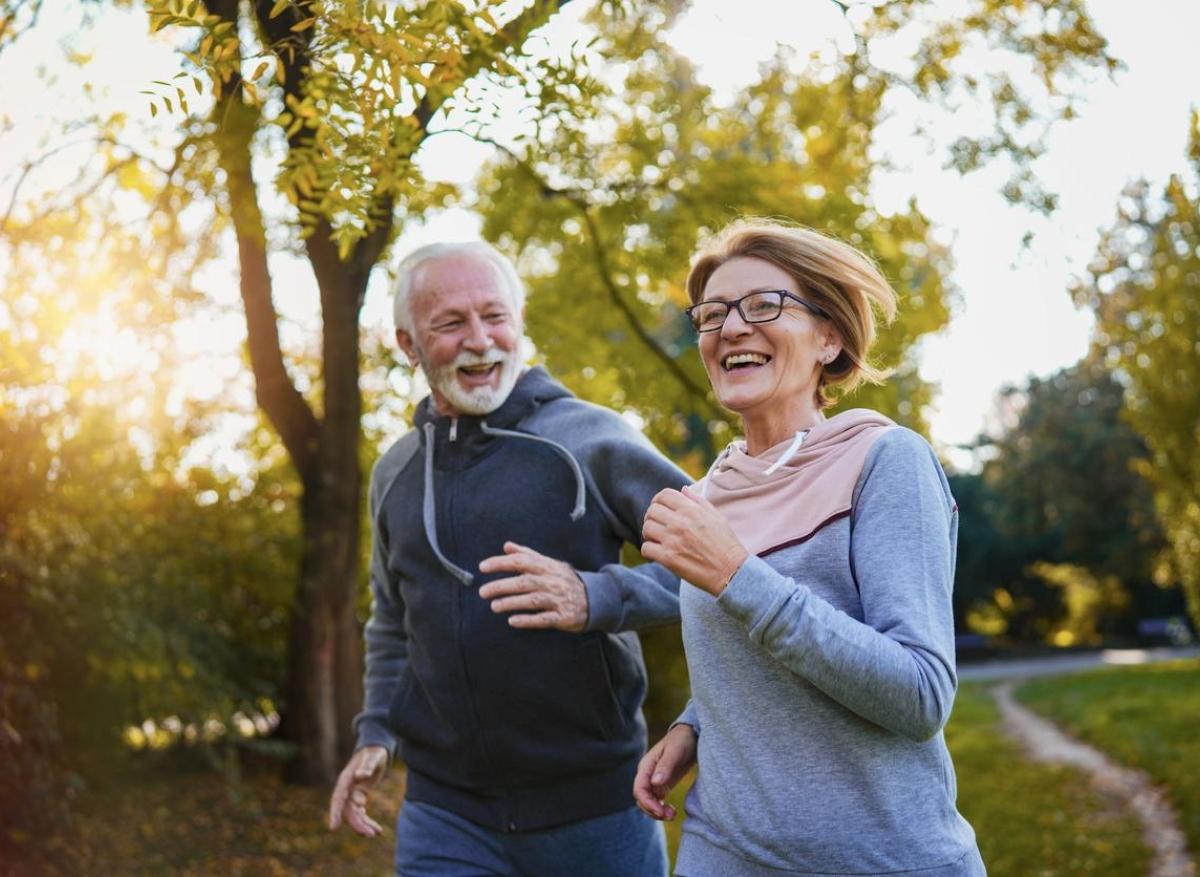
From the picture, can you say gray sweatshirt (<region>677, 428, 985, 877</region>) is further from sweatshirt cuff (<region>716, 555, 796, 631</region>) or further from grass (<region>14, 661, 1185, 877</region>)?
grass (<region>14, 661, 1185, 877</region>)

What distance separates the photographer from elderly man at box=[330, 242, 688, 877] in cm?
337

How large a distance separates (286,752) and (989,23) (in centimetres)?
689

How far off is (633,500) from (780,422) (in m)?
0.92

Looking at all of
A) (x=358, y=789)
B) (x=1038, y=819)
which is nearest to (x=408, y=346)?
(x=358, y=789)

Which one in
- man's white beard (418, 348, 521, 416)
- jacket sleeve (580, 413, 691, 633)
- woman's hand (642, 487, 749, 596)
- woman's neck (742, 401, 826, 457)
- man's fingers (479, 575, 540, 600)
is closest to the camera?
woman's hand (642, 487, 749, 596)

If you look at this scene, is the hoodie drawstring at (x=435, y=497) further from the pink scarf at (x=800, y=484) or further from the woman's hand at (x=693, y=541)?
the woman's hand at (x=693, y=541)

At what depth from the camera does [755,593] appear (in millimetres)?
2178

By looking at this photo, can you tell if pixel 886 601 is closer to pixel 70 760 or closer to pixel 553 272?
pixel 70 760

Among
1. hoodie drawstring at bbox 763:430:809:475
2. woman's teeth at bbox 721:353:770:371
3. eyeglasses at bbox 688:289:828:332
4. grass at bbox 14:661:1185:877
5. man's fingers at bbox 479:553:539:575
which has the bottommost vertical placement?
grass at bbox 14:661:1185:877

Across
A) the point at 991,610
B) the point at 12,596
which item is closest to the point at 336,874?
the point at 12,596

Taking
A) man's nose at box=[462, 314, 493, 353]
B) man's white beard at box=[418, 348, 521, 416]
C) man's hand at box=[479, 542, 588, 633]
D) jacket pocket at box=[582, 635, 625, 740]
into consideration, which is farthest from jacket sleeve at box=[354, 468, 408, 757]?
man's hand at box=[479, 542, 588, 633]

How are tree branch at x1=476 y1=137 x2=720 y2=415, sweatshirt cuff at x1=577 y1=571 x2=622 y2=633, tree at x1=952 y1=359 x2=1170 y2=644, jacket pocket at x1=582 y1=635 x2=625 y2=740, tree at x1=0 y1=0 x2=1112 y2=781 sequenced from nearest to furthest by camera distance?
sweatshirt cuff at x1=577 y1=571 x2=622 y2=633
jacket pocket at x1=582 y1=635 x2=625 y2=740
tree at x1=0 y1=0 x2=1112 y2=781
tree branch at x1=476 y1=137 x2=720 y2=415
tree at x1=952 y1=359 x2=1170 y2=644

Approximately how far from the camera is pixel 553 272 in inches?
468

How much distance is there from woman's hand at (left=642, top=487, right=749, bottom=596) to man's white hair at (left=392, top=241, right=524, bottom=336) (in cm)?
150
